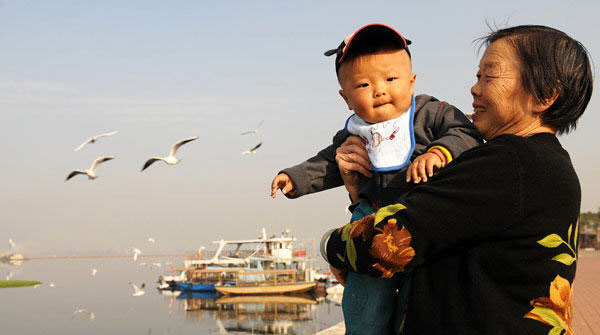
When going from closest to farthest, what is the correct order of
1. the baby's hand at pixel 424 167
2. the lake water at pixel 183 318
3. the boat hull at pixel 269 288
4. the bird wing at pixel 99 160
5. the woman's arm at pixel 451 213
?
the woman's arm at pixel 451 213 → the baby's hand at pixel 424 167 → the bird wing at pixel 99 160 → the lake water at pixel 183 318 → the boat hull at pixel 269 288

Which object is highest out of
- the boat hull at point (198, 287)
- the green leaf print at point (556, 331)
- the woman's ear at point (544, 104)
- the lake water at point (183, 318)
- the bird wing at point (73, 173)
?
the bird wing at point (73, 173)

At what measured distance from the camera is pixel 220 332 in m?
34.4

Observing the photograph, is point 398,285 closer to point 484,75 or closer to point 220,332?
point 484,75

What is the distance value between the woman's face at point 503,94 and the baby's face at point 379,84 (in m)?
0.41

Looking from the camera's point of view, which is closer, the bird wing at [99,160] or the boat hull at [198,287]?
the bird wing at [99,160]

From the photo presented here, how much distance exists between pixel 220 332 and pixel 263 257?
44.1 ft

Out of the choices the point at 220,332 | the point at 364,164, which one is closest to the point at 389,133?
the point at 364,164

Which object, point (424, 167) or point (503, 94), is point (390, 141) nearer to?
point (424, 167)

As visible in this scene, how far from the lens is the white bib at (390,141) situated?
169 centimetres

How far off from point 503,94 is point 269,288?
4428 centimetres

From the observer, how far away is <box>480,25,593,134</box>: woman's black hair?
1267 millimetres

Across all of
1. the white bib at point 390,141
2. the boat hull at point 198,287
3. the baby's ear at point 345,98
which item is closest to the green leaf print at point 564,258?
the white bib at point 390,141

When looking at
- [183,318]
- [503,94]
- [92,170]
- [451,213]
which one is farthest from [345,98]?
[183,318]

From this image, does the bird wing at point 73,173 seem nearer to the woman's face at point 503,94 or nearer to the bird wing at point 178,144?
the bird wing at point 178,144
